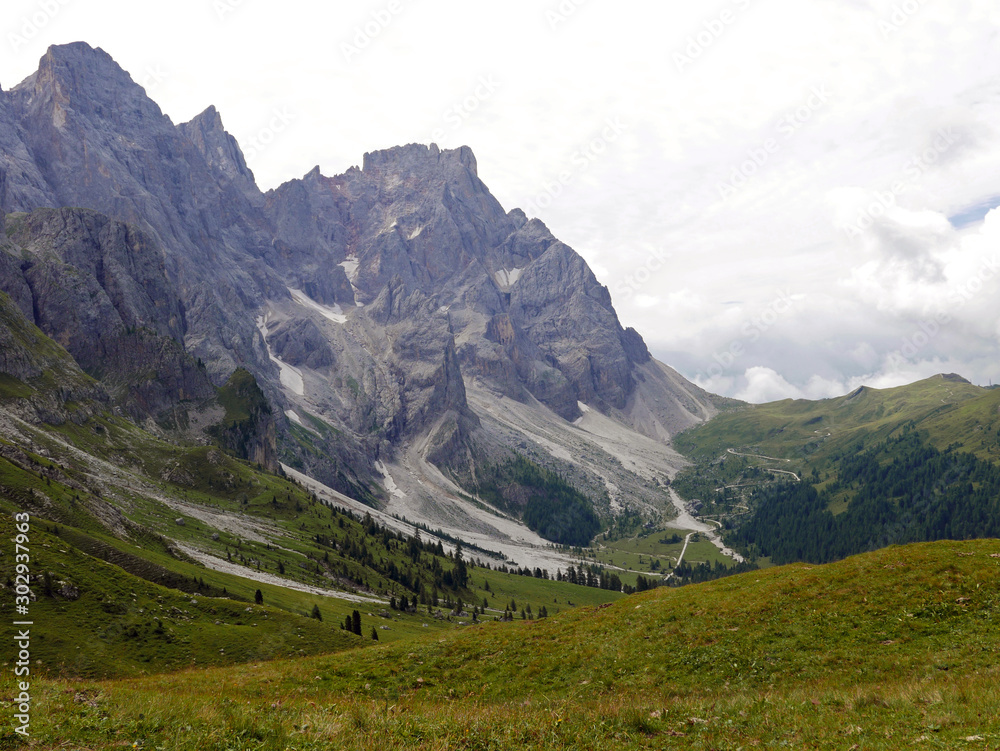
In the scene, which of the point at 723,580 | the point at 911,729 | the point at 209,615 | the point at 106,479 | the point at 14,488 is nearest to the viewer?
the point at 911,729

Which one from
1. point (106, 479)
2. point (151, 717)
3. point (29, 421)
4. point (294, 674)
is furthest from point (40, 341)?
point (151, 717)

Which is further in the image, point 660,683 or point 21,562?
point 21,562

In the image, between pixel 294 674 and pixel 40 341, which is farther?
A: pixel 40 341

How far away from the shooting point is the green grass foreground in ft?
51.8

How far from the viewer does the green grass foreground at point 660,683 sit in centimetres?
1579

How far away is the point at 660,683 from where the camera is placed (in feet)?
89.1

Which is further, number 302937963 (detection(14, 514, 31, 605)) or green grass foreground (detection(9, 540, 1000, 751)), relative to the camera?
number 302937963 (detection(14, 514, 31, 605))

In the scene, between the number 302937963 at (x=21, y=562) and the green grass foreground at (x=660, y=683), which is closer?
the green grass foreground at (x=660, y=683)

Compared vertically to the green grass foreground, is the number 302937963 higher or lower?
higher

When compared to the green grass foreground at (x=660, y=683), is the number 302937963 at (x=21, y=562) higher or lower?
higher

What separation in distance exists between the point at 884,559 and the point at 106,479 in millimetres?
164883

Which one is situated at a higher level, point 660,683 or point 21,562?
point 21,562

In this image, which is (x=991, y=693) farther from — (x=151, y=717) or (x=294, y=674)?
(x=294, y=674)

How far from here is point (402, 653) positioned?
115ft
